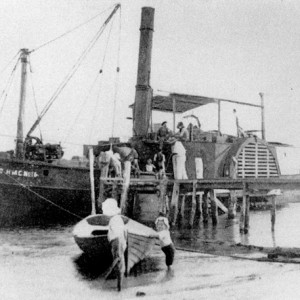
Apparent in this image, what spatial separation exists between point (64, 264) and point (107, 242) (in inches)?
58.4

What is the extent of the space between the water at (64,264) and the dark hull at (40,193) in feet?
6.33

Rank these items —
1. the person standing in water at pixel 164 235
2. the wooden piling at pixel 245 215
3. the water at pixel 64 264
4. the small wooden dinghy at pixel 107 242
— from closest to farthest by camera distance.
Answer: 1. the water at pixel 64 264
2. the person standing in water at pixel 164 235
3. the small wooden dinghy at pixel 107 242
4. the wooden piling at pixel 245 215

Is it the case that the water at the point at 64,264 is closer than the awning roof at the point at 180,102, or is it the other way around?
the water at the point at 64,264

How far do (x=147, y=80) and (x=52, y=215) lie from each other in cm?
822

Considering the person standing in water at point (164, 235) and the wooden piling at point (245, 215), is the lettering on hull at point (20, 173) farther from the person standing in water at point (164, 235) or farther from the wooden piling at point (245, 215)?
the person standing in water at point (164, 235)

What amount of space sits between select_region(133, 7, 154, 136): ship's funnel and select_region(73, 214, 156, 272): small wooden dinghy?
1150 cm

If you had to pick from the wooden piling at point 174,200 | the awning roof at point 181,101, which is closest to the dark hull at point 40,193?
the wooden piling at point 174,200

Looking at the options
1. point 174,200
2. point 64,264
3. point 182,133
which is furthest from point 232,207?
point 64,264

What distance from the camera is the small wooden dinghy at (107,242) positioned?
9695 mm

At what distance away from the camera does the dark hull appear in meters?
18.9

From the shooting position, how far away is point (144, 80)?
73.8 ft

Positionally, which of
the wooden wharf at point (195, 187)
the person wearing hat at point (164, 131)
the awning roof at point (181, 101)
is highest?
the awning roof at point (181, 101)

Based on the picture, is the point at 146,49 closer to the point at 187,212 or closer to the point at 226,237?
the point at 187,212

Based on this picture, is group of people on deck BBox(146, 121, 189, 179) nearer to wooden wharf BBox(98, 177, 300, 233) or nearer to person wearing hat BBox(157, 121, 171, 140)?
person wearing hat BBox(157, 121, 171, 140)
